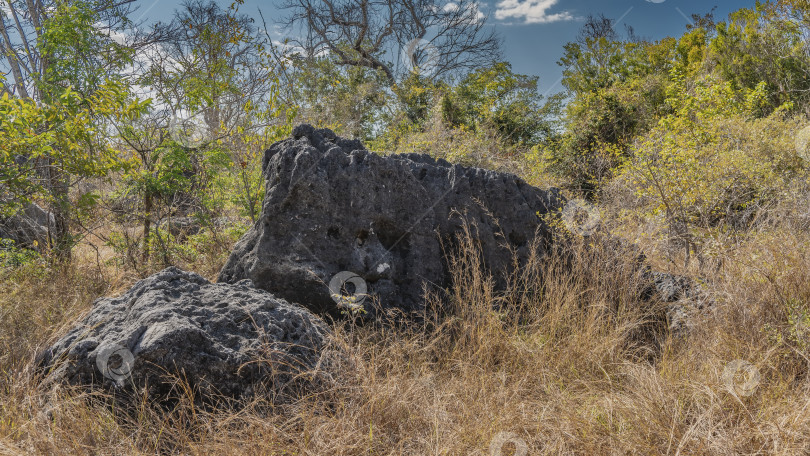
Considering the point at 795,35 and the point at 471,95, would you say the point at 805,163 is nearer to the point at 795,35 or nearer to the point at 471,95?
the point at 795,35

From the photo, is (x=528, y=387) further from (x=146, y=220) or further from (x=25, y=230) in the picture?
(x=25, y=230)

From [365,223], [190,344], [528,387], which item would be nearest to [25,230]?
[365,223]

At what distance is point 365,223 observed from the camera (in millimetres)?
3463

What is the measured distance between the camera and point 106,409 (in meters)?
2.03

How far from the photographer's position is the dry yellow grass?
6.31ft

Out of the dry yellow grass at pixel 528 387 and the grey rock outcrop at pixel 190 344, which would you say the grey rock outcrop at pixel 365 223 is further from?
the grey rock outcrop at pixel 190 344

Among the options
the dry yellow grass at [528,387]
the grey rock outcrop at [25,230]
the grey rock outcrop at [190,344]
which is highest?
the grey rock outcrop at [25,230]

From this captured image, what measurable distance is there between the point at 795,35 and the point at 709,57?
9.36 ft

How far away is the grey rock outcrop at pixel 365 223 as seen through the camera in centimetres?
329

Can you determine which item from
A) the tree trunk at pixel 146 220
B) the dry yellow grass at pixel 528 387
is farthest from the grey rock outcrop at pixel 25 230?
the dry yellow grass at pixel 528 387

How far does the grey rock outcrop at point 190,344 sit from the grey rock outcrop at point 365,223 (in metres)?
0.64

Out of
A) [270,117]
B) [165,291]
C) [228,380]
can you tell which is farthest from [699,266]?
[270,117]

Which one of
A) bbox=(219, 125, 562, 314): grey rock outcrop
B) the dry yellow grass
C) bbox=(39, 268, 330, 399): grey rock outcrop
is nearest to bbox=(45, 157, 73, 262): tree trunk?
the dry yellow grass

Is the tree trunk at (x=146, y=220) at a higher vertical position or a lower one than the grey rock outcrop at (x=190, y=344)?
higher
